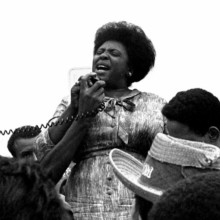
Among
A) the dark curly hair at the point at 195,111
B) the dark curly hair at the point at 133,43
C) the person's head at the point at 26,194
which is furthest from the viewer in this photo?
the dark curly hair at the point at 133,43

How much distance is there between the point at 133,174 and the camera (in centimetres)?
325

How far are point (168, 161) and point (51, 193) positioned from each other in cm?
99

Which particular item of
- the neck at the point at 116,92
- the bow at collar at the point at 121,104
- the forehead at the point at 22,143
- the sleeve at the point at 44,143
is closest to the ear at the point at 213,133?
the bow at collar at the point at 121,104

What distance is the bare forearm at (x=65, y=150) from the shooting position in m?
3.56

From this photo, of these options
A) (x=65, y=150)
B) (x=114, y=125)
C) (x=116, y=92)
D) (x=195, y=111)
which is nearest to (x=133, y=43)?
(x=116, y=92)

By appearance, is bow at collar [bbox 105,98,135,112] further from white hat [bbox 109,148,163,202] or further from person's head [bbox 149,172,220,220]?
person's head [bbox 149,172,220,220]

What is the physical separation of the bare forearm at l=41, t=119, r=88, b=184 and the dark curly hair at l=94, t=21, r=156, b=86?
54 centimetres

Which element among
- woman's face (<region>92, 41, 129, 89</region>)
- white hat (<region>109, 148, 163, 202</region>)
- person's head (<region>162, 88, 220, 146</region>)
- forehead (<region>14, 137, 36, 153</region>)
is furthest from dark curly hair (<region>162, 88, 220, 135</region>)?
forehead (<region>14, 137, 36, 153</region>)

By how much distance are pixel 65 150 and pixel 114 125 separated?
0.91ft

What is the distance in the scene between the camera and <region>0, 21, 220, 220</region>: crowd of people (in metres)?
2.93

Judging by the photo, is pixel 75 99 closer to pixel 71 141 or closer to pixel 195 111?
pixel 71 141

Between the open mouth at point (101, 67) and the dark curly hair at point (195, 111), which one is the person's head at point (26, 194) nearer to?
the dark curly hair at point (195, 111)

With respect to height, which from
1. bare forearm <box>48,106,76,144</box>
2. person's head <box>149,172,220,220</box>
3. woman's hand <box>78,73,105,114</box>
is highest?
person's head <box>149,172,220,220</box>

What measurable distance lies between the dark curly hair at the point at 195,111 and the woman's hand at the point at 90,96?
50 cm
